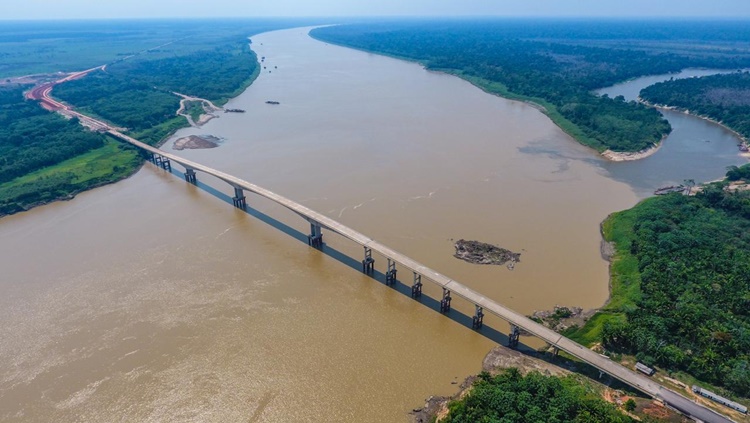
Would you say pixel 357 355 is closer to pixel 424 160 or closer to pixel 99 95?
pixel 424 160

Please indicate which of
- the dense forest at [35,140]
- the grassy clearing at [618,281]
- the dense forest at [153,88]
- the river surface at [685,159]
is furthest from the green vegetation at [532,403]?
the dense forest at [153,88]

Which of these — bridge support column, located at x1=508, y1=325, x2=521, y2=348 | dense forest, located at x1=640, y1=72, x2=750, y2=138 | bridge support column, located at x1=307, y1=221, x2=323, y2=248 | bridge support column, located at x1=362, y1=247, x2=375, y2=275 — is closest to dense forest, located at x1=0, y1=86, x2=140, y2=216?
bridge support column, located at x1=307, y1=221, x2=323, y2=248

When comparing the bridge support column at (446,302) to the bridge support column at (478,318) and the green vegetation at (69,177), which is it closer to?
the bridge support column at (478,318)

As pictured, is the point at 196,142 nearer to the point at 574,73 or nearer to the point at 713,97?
the point at 713,97

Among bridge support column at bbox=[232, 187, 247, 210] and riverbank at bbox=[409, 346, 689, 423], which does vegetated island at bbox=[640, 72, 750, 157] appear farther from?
bridge support column at bbox=[232, 187, 247, 210]

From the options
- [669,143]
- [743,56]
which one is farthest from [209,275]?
[743,56]

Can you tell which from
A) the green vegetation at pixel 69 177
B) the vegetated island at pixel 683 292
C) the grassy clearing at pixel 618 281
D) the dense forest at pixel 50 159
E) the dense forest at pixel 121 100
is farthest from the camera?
the dense forest at pixel 121 100
